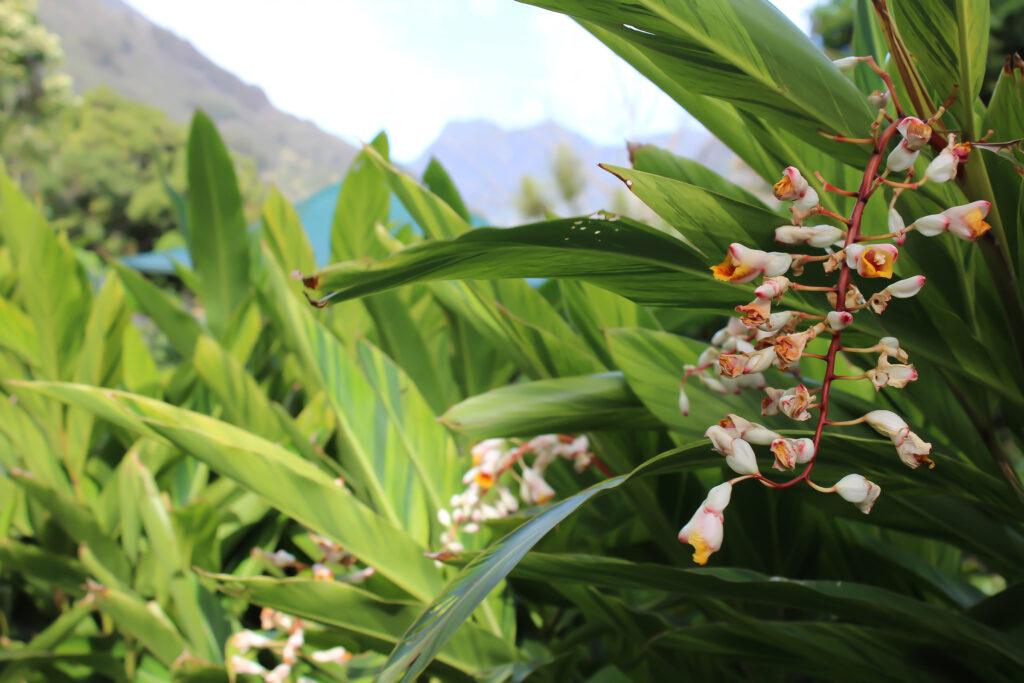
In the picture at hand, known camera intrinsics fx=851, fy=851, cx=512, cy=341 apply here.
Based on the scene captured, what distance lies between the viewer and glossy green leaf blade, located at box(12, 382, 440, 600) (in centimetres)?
52

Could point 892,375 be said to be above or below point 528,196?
above

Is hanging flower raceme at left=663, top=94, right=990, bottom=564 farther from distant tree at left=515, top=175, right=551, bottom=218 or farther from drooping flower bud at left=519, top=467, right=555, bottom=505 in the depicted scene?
distant tree at left=515, top=175, right=551, bottom=218

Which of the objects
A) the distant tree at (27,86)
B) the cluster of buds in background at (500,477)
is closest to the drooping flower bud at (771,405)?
the cluster of buds in background at (500,477)

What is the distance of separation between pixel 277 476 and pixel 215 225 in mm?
604

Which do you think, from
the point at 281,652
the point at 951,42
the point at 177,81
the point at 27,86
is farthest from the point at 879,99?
the point at 177,81

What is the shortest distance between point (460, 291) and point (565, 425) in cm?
15

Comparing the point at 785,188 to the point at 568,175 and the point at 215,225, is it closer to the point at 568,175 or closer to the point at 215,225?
the point at 215,225

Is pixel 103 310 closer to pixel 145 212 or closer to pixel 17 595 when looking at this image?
pixel 17 595

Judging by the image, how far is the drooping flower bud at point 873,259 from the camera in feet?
0.97

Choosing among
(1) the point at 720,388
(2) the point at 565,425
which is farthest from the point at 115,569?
(1) the point at 720,388

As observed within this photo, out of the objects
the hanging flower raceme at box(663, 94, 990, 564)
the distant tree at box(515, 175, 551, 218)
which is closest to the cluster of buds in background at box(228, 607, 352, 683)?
the hanging flower raceme at box(663, 94, 990, 564)

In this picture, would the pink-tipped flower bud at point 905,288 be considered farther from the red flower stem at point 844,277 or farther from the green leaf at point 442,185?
the green leaf at point 442,185

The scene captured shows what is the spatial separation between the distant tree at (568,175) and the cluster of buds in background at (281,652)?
60.7 feet

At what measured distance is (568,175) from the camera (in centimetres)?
1908
